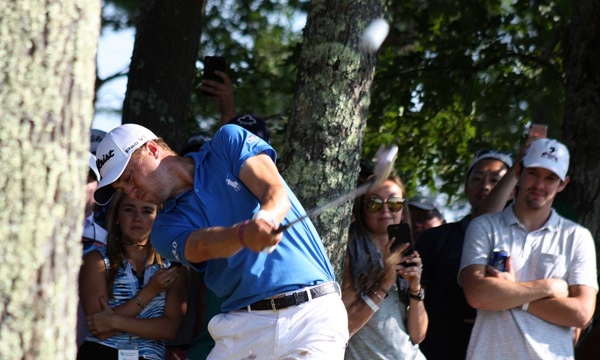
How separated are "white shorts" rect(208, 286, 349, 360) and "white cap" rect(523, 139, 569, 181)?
218 cm

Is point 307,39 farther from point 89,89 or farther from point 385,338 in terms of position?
point 89,89

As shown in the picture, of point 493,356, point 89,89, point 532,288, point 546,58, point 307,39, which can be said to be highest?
point 546,58

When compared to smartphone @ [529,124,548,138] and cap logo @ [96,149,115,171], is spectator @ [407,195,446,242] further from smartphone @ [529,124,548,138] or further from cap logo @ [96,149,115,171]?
cap logo @ [96,149,115,171]

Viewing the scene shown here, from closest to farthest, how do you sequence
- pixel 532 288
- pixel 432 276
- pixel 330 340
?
1. pixel 330 340
2. pixel 532 288
3. pixel 432 276

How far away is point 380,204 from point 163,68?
2119 millimetres

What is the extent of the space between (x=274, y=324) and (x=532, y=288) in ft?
6.44

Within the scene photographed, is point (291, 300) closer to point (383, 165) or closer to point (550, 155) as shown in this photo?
point (383, 165)

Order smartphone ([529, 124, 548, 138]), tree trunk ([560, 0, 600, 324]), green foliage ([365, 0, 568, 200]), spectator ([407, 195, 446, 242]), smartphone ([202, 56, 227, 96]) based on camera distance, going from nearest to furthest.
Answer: smartphone ([529, 124, 548, 138]) → smartphone ([202, 56, 227, 96]) → tree trunk ([560, 0, 600, 324]) → spectator ([407, 195, 446, 242]) → green foliage ([365, 0, 568, 200])

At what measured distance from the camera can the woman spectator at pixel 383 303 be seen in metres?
5.71

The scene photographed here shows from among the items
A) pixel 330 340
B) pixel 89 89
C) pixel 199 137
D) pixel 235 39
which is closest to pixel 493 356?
pixel 330 340

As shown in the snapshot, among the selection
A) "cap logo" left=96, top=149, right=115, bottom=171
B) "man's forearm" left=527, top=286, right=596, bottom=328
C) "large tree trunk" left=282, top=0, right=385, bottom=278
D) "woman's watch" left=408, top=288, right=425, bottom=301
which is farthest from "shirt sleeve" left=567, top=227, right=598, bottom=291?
"cap logo" left=96, top=149, right=115, bottom=171

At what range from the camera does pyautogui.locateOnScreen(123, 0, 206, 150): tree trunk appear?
24.0ft

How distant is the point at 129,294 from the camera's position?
18.8ft

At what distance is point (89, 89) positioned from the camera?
9.49 ft
